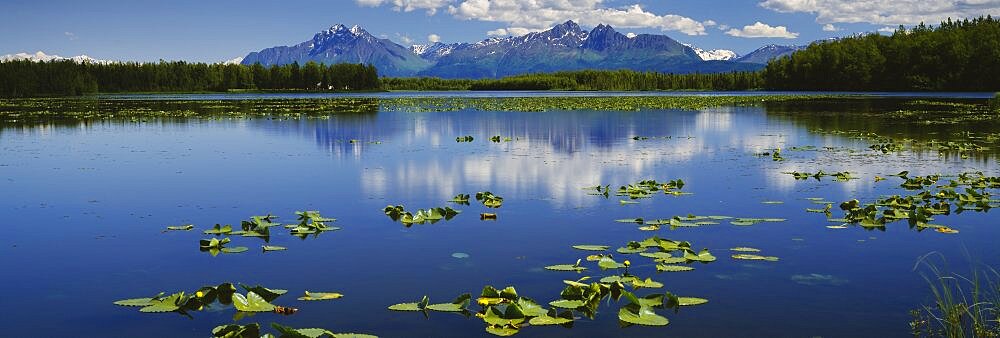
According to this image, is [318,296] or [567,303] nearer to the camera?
[567,303]

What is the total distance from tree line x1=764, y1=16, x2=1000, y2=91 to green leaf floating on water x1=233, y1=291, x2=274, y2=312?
12810 cm

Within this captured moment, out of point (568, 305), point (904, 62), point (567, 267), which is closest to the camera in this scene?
point (568, 305)

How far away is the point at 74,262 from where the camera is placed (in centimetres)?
1027

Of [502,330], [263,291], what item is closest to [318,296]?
[263,291]

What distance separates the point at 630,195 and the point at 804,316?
25.6 feet

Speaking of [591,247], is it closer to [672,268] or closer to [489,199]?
A: [672,268]

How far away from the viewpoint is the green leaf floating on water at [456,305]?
7789 millimetres

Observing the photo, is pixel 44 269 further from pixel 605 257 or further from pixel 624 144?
pixel 624 144

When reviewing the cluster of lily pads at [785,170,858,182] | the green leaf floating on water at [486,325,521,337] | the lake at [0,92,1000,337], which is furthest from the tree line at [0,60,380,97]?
the green leaf floating on water at [486,325,521,337]

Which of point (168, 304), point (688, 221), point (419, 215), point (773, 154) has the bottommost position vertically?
point (168, 304)

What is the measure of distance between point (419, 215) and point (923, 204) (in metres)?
9.18

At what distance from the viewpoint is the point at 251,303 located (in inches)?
310

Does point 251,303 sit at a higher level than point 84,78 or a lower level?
lower

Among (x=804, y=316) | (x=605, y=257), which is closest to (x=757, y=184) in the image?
(x=605, y=257)
